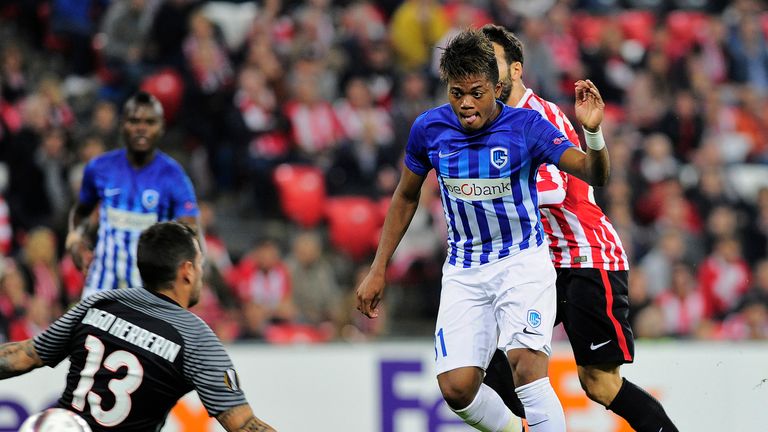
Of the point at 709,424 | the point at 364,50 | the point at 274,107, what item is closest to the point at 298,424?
the point at 709,424

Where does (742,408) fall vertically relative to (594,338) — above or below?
below

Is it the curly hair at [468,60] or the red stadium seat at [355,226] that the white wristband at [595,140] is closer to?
the curly hair at [468,60]

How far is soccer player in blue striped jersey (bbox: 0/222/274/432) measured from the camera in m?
4.63

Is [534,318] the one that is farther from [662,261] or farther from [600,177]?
[662,261]

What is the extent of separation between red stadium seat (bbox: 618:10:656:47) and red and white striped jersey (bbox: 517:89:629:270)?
400 inches

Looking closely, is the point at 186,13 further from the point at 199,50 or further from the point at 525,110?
the point at 525,110

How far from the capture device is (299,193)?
12.1 metres

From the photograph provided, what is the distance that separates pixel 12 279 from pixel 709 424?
574cm

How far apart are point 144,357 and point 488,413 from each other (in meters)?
1.78

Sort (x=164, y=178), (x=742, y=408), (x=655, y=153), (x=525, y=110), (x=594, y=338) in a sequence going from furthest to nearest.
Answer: (x=655, y=153) → (x=742, y=408) → (x=164, y=178) → (x=594, y=338) → (x=525, y=110)

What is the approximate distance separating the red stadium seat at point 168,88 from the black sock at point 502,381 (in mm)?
7152

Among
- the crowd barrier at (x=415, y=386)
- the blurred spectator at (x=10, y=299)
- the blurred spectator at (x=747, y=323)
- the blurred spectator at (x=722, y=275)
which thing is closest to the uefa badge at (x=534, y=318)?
the crowd barrier at (x=415, y=386)

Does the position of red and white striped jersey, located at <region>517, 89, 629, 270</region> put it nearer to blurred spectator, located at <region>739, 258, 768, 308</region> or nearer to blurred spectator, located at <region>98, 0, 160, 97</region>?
blurred spectator, located at <region>739, 258, 768, 308</region>

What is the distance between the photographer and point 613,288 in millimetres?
5992
